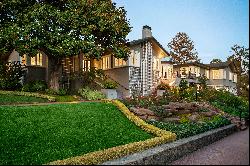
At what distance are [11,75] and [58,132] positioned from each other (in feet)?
56.5

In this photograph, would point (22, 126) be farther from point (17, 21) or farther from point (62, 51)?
point (17, 21)

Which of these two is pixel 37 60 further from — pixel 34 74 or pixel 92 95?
pixel 92 95

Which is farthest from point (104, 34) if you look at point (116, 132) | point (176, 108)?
point (116, 132)

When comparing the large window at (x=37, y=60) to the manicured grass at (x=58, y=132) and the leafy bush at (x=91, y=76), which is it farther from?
the manicured grass at (x=58, y=132)

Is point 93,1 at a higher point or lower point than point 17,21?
higher

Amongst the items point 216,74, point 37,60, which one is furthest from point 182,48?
point 37,60

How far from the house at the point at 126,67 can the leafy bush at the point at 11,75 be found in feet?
4.41

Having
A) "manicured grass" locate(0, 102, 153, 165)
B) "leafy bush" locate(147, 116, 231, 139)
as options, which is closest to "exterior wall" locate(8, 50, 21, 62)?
"manicured grass" locate(0, 102, 153, 165)

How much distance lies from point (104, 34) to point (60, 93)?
21.1 ft

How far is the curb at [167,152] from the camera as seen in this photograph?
292 inches

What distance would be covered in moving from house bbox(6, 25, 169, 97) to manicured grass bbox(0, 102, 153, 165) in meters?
13.7

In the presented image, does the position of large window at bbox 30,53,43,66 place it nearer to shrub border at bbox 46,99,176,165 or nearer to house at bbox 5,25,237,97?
house at bbox 5,25,237,97

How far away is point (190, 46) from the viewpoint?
61406mm

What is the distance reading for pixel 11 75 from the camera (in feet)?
82.4
